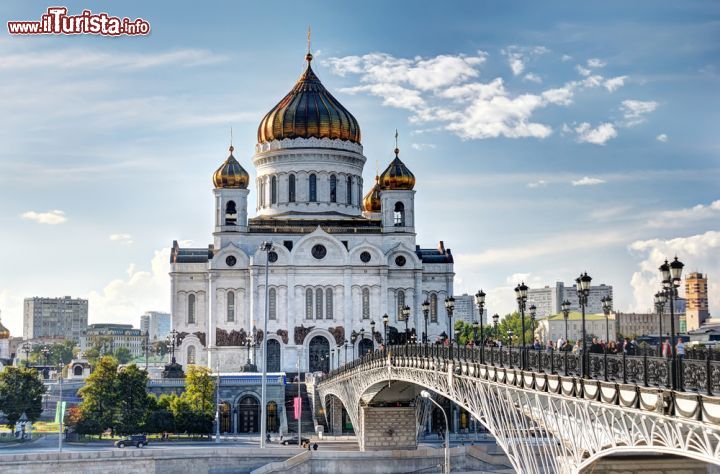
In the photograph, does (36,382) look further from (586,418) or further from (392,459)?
(586,418)

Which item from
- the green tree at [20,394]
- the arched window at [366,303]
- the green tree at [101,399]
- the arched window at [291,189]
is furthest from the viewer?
the arched window at [291,189]

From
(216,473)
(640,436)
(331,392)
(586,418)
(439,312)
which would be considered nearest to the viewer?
(640,436)

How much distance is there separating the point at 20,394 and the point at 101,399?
584 cm

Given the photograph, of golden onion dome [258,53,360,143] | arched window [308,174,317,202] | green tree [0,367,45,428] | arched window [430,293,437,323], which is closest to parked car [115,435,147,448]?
green tree [0,367,45,428]

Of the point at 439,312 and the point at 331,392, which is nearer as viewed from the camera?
the point at 331,392

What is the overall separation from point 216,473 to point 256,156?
41567mm

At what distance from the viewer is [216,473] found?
206ft

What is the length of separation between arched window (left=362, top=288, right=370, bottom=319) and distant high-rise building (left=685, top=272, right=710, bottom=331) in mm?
70673

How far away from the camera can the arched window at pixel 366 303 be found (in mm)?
92250

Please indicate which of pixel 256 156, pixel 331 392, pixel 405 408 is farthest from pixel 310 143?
pixel 405 408

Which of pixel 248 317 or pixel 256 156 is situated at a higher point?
pixel 256 156

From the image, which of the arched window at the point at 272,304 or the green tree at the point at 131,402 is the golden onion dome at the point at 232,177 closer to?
the arched window at the point at 272,304

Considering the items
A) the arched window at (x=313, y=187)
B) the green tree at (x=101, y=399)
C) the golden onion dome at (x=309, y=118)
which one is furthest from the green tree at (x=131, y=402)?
the golden onion dome at (x=309, y=118)

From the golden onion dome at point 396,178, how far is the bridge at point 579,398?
46.0 metres
